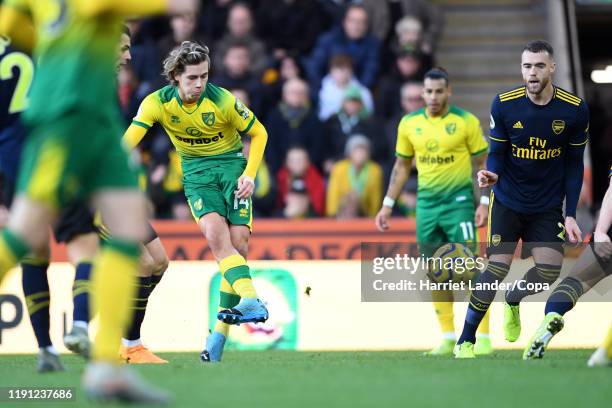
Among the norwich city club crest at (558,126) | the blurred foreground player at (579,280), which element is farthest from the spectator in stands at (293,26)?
the blurred foreground player at (579,280)

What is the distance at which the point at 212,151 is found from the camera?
927 cm

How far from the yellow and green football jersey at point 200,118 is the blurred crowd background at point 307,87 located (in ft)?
→ 16.0

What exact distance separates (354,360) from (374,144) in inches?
246

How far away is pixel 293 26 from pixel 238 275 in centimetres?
752

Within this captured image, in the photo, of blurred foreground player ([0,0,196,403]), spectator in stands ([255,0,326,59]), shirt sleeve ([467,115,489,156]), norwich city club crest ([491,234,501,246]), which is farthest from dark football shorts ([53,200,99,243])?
spectator in stands ([255,0,326,59])

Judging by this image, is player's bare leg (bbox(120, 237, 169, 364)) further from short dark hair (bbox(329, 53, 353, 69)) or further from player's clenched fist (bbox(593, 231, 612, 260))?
short dark hair (bbox(329, 53, 353, 69))

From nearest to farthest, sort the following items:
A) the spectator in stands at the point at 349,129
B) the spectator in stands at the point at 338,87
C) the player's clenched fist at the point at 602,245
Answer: the player's clenched fist at the point at 602,245
the spectator in stands at the point at 349,129
the spectator in stands at the point at 338,87

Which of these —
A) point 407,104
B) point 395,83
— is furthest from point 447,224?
point 395,83

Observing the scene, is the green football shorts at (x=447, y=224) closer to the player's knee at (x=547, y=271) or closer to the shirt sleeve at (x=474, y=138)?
the shirt sleeve at (x=474, y=138)

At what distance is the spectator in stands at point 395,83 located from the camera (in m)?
15.1

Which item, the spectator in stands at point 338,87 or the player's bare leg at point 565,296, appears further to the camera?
the spectator in stands at point 338,87

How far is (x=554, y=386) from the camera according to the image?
245 inches

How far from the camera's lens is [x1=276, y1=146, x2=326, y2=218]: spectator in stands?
46.8ft

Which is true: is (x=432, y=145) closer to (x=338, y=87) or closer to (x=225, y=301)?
(x=225, y=301)
